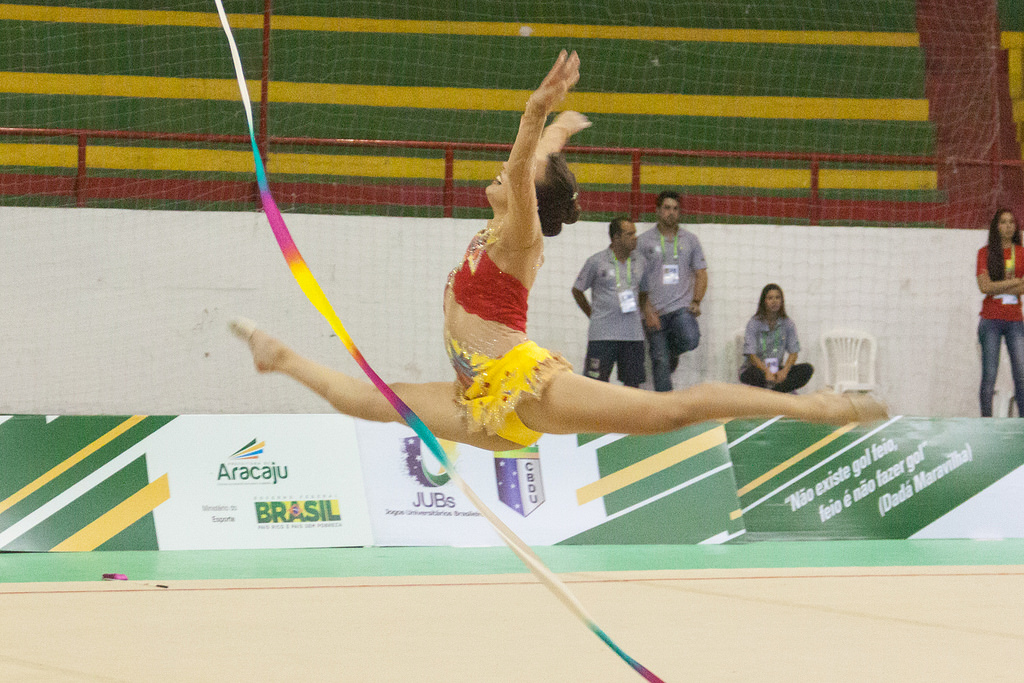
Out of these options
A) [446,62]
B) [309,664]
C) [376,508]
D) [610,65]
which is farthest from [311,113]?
[309,664]

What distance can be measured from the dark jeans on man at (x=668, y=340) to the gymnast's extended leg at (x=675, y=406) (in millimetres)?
4723

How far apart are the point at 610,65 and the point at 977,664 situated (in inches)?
316

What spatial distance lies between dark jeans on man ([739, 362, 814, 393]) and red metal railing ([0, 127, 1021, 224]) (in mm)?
1397

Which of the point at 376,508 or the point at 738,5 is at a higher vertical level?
the point at 738,5

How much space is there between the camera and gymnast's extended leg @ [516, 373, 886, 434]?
9.41 ft

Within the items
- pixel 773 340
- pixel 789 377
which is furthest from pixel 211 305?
pixel 789 377

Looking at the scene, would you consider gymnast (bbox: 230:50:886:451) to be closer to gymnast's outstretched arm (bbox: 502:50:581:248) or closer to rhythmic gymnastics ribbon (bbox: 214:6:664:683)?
gymnast's outstretched arm (bbox: 502:50:581:248)

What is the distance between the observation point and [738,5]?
11.4 metres

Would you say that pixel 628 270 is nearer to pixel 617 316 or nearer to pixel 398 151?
pixel 617 316

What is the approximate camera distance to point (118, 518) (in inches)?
229

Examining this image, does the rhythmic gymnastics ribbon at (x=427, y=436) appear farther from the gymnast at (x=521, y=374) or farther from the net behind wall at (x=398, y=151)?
the net behind wall at (x=398, y=151)

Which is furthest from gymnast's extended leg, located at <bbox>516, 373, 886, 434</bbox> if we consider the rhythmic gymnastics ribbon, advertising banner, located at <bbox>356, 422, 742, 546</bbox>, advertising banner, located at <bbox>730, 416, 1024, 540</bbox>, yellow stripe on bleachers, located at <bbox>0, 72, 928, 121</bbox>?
yellow stripe on bleachers, located at <bbox>0, 72, 928, 121</bbox>

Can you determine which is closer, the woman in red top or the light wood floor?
the light wood floor

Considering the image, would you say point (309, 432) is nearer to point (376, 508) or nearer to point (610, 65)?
point (376, 508)
